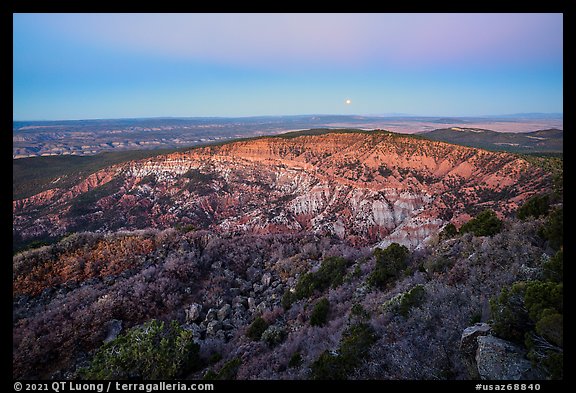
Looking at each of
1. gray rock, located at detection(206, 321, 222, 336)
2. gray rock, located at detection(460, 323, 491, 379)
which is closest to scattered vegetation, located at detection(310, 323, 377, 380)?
gray rock, located at detection(460, 323, 491, 379)

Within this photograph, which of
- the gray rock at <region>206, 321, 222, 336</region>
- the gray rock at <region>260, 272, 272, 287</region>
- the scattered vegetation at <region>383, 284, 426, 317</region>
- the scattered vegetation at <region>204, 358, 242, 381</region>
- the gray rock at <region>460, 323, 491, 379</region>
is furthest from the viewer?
the gray rock at <region>260, 272, 272, 287</region>

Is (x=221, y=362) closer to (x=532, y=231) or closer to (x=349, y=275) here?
(x=349, y=275)

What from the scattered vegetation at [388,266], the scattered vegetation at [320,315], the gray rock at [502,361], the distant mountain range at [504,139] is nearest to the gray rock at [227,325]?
the scattered vegetation at [320,315]

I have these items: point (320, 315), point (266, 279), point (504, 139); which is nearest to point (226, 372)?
point (320, 315)

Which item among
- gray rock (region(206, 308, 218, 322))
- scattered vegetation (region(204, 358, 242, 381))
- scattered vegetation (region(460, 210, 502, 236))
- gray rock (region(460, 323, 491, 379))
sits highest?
scattered vegetation (region(460, 210, 502, 236))

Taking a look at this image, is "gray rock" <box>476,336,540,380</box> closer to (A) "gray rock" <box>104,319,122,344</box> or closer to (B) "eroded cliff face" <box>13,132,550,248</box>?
(A) "gray rock" <box>104,319,122,344</box>

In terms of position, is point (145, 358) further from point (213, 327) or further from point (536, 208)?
point (536, 208)
